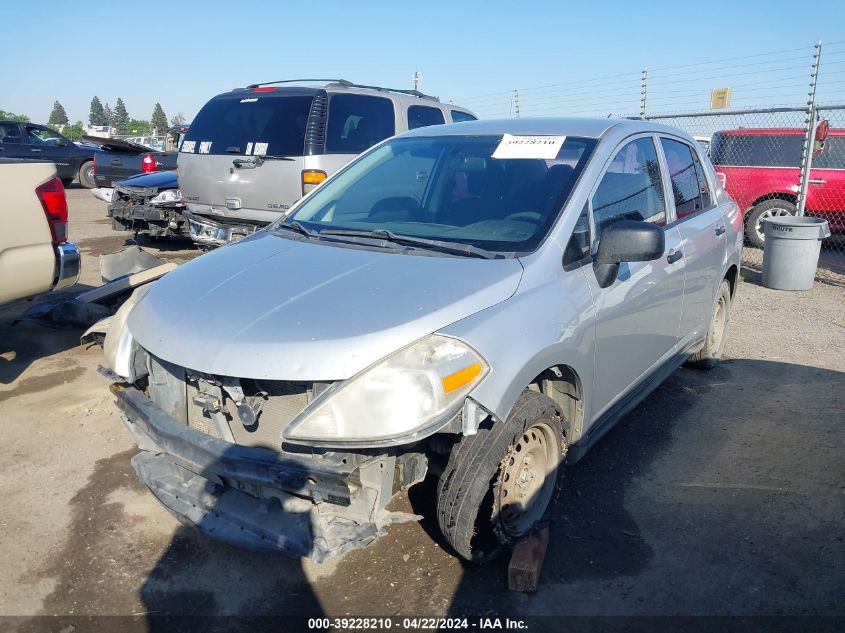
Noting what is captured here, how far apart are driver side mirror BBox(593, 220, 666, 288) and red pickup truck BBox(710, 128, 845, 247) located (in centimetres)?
817

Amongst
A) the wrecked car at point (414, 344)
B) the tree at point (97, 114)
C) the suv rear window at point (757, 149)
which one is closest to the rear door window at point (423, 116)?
the wrecked car at point (414, 344)

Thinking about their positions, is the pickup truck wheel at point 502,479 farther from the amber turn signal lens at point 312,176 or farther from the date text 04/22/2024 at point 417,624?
the amber turn signal lens at point 312,176

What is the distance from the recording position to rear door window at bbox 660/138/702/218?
4.37 m

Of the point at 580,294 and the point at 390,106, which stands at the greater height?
the point at 390,106

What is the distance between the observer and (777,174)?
34.9 ft

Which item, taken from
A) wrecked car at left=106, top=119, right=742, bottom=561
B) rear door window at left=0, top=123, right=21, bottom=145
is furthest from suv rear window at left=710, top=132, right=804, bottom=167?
rear door window at left=0, top=123, right=21, bottom=145

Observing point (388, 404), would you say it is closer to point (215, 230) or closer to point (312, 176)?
point (312, 176)

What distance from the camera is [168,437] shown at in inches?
109

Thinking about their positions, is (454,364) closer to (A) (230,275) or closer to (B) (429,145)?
(A) (230,275)

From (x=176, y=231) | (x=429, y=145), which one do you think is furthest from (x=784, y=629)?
(x=176, y=231)

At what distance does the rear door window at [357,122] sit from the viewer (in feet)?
24.3

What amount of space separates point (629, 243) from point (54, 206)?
4084 mm

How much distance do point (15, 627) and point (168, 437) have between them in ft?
3.16

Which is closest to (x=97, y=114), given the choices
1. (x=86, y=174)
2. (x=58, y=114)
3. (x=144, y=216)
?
(x=58, y=114)
